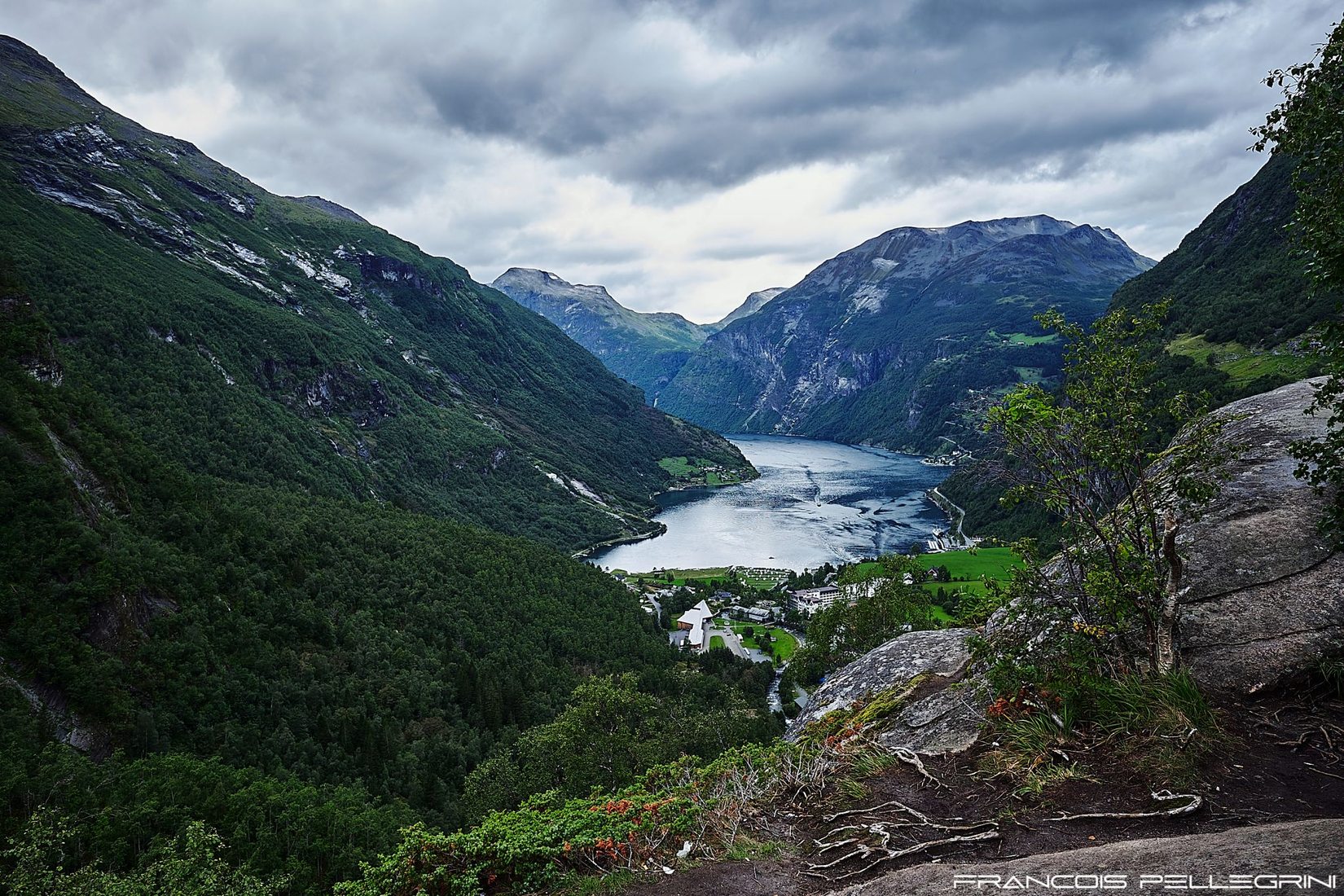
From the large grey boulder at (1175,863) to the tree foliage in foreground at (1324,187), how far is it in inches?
180

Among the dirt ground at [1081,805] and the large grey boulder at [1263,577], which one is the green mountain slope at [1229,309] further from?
the dirt ground at [1081,805]

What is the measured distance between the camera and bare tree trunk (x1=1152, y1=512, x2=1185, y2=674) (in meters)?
7.57

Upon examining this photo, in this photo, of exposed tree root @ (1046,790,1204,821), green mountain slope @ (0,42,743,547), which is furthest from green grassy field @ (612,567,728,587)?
exposed tree root @ (1046,790,1204,821)

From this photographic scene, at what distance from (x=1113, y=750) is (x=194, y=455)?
13417 cm

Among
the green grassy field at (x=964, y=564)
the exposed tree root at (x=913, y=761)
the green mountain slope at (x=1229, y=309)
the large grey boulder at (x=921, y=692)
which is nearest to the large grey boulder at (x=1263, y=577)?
the large grey boulder at (x=921, y=692)

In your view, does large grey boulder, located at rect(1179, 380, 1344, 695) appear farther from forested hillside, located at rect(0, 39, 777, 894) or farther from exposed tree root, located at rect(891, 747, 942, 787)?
forested hillside, located at rect(0, 39, 777, 894)

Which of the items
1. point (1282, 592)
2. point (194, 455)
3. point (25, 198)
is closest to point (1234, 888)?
point (1282, 592)

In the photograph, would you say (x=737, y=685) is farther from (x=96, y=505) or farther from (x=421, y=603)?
(x=96, y=505)

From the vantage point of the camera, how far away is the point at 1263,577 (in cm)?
866

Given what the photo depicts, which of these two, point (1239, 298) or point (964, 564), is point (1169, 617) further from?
point (1239, 298)

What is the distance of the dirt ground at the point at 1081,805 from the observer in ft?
19.5

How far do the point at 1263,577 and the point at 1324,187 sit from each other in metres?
5.24

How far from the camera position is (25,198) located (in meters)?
147

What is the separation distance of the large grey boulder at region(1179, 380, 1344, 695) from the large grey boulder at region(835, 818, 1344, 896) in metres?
3.10
